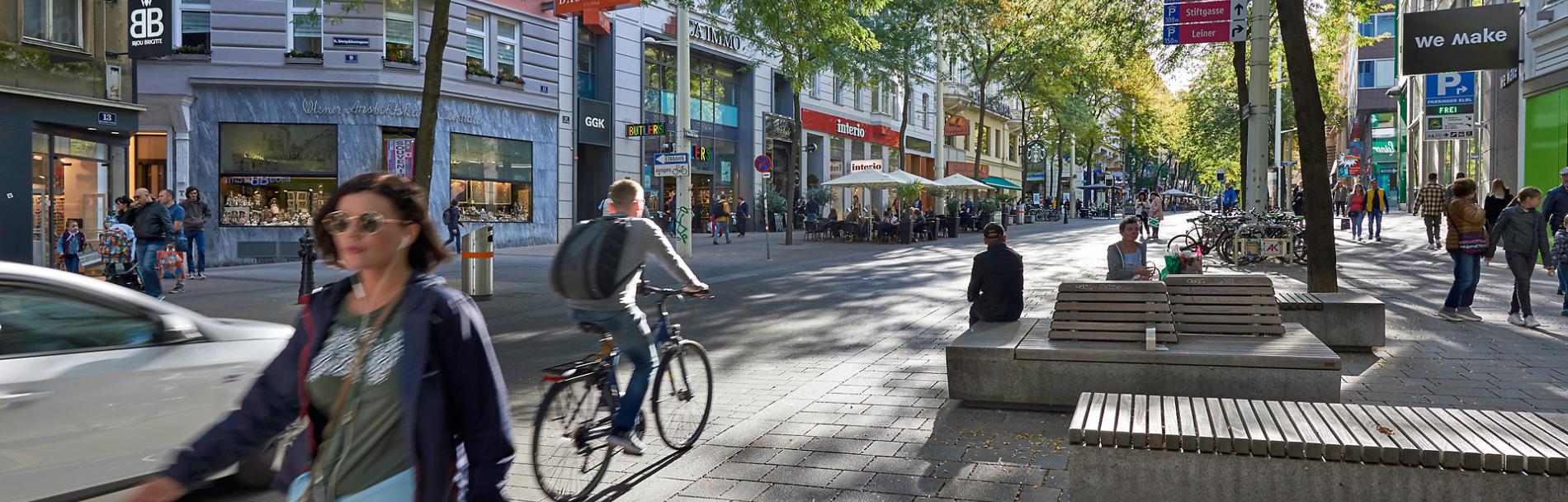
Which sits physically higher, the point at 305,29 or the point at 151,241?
the point at 305,29

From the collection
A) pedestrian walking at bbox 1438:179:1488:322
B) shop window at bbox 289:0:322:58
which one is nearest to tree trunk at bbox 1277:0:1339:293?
pedestrian walking at bbox 1438:179:1488:322

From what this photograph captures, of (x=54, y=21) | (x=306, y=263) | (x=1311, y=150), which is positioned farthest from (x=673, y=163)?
(x=1311, y=150)

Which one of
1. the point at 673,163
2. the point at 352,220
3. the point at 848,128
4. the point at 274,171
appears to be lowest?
the point at 352,220

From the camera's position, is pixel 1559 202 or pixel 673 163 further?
pixel 673 163

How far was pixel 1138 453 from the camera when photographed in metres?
4.18

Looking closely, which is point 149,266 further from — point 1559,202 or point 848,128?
point 848,128

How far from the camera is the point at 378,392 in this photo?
219cm

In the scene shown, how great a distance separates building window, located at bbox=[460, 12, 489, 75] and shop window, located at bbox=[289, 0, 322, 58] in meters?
3.24

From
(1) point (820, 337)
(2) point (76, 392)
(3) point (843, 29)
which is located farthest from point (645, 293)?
(3) point (843, 29)

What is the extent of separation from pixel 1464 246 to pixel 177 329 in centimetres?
1095

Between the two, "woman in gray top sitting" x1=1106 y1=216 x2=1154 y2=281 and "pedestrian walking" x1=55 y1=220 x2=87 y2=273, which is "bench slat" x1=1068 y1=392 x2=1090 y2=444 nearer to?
"woman in gray top sitting" x1=1106 y1=216 x2=1154 y2=281

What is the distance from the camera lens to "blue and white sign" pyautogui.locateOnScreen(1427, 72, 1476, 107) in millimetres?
25734

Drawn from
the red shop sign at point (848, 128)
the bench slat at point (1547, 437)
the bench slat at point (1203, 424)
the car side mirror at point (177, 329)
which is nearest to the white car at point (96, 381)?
the car side mirror at point (177, 329)

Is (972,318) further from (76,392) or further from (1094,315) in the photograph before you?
(76,392)
